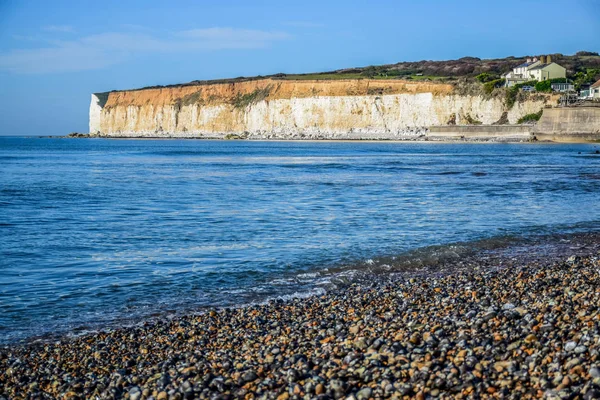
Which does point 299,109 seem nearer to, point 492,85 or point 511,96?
point 492,85

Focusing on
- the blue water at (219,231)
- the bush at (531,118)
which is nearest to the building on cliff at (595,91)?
the bush at (531,118)

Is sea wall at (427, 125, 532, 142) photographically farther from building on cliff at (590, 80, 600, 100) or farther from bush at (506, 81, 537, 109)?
building on cliff at (590, 80, 600, 100)

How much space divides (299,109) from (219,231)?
96.1m

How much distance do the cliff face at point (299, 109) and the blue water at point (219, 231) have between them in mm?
61189

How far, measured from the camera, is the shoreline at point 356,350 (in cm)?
511

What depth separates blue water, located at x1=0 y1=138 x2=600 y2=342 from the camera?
31.4 feet

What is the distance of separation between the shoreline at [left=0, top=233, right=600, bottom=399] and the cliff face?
7934 centimetres

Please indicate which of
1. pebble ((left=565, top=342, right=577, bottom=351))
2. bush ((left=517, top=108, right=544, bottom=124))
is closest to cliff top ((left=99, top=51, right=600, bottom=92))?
bush ((left=517, top=108, right=544, bottom=124))

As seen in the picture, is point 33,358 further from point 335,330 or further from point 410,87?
point 410,87

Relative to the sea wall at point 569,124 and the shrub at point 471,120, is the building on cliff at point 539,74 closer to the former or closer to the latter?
the shrub at point 471,120

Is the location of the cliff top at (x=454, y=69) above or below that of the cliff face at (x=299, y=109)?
above

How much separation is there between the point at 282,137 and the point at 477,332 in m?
106

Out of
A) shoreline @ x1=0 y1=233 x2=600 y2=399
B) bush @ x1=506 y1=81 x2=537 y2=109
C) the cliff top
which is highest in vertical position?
the cliff top

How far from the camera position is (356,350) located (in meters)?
5.97
